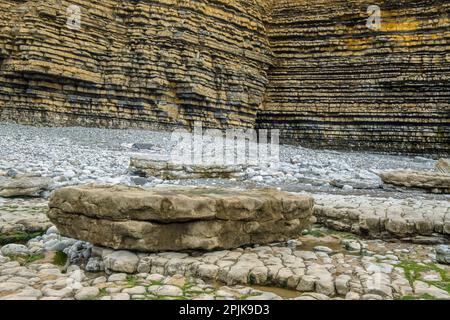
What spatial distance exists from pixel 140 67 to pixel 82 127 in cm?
433

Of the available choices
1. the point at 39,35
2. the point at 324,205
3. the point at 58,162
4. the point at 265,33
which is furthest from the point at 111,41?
the point at 324,205

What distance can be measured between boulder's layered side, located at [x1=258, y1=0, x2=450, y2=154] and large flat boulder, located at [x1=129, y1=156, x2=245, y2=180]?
1291 centimetres

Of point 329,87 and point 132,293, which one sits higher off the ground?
point 329,87

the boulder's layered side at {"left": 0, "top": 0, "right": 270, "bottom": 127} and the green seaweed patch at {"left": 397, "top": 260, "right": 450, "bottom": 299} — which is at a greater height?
the boulder's layered side at {"left": 0, "top": 0, "right": 270, "bottom": 127}

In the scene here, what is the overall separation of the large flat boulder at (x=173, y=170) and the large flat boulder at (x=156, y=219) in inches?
197

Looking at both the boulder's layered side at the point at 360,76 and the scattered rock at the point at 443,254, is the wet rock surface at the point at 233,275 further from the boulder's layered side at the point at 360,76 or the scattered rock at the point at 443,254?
the boulder's layered side at the point at 360,76

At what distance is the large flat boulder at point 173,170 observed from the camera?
8.29m

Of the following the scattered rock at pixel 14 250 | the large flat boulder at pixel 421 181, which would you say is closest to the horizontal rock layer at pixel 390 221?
the scattered rock at pixel 14 250

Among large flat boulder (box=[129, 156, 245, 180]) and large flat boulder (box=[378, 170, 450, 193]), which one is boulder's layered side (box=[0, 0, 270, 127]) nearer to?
large flat boulder (box=[129, 156, 245, 180])

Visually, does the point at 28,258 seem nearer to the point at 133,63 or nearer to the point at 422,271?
the point at 422,271

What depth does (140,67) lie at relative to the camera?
18.1 meters

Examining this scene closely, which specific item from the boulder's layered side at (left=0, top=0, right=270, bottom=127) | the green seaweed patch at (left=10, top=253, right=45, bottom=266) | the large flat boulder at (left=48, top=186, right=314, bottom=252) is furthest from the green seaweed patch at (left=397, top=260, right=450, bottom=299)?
the boulder's layered side at (left=0, top=0, right=270, bottom=127)

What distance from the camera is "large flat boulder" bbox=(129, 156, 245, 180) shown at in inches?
326
